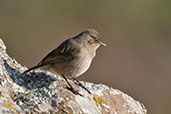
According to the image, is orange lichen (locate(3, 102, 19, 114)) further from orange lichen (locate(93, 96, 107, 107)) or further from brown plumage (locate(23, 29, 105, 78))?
brown plumage (locate(23, 29, 105, 78))

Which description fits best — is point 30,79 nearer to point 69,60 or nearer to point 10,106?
point 69,60

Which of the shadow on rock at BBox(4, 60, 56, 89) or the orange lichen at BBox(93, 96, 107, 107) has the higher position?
the shadow on rock at BBox(4, 60, 56, 89)

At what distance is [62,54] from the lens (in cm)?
856

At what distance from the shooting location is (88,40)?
30.1ft

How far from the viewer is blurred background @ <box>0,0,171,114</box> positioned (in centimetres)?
1844

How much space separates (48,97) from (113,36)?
1687cm

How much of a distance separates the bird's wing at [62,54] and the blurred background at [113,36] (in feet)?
26.6

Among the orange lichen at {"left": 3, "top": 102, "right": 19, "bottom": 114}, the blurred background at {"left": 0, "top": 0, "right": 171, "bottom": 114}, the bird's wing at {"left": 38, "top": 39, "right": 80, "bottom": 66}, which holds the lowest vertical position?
the blurred background at {"left": 0, "top": 0, "right": 171, "bottom": 114}

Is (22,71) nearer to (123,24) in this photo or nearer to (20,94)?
(20,94)

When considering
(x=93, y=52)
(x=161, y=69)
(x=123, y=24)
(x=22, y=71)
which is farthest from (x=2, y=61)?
(x=123, y=24)

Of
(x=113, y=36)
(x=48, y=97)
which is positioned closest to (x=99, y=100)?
(x=48, y=97)

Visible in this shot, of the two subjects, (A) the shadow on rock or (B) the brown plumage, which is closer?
(A) the shadow on rock

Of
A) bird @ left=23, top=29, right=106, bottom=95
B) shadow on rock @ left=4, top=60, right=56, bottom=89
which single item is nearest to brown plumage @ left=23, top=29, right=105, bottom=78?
bird @ left=23, top=29, right=106, bottom=95

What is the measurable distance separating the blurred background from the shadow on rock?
8.98 m
